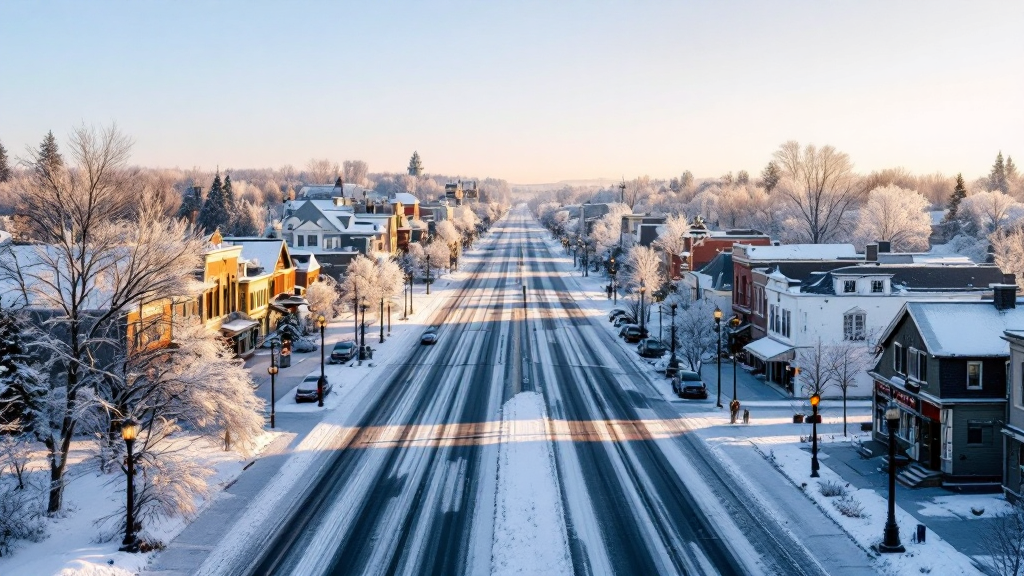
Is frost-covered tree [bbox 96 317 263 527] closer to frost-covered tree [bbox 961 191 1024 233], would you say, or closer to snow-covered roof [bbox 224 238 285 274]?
snow-covered roof [bbox 224 238 285 274]

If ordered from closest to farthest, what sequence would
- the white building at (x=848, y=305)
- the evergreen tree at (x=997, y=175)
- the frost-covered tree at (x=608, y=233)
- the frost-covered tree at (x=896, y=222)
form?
1. the white building at (x=848, y=305)
2. the frost-covered tree at (x=896, y=222)
3. the frost-covered tree at (x=608, y=233)
4. the evergreen tree at (x=997, y=175)

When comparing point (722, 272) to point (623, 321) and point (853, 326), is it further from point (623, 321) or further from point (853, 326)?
point (853, 326)

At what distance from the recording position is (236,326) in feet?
175

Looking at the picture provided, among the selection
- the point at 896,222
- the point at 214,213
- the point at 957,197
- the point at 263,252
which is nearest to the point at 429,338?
the point at 263,252

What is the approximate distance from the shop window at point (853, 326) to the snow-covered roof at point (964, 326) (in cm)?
1272

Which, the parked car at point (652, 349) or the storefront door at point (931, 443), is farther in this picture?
the parked car at point (652, 349)

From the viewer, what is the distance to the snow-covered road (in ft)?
76.1

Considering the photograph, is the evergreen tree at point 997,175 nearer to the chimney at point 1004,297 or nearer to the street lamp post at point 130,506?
the chimney at point 1004,297

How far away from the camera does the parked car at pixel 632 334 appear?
2494 inches

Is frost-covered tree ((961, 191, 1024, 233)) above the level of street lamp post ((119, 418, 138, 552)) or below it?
above

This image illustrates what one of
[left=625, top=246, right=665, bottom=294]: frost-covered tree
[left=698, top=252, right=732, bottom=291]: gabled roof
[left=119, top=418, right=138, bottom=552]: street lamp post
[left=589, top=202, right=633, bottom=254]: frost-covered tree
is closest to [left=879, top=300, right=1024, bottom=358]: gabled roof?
→ [left=119, top=418, right=138, bottom=552]: street lamp post

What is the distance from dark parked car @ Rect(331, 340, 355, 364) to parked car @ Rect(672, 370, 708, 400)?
21.2m

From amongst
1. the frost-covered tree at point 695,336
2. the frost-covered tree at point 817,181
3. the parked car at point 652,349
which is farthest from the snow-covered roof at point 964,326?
the frost-covered tree at point 817,181

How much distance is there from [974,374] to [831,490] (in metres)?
6.87
